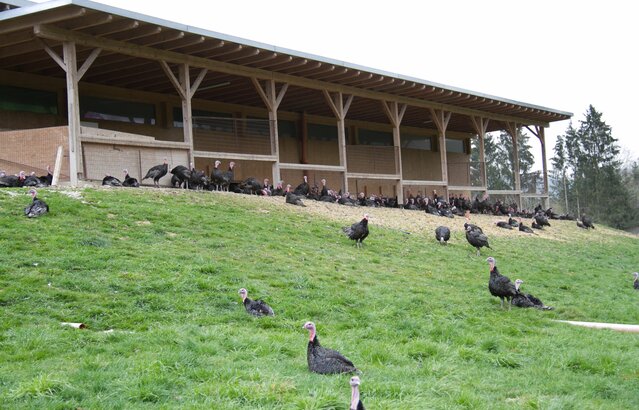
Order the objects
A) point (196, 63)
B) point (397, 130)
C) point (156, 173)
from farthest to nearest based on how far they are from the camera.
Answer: point (397, 130)
point (196, 63)
point (156, 173)

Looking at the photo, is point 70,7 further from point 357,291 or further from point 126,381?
point 126,381

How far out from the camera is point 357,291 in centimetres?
1297

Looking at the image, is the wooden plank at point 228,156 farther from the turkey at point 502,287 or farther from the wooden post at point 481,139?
the wooden post at point 481,139

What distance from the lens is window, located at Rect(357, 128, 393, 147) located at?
41.4 meters

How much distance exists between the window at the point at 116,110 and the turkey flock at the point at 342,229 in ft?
21.1

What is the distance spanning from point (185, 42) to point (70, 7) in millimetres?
4461

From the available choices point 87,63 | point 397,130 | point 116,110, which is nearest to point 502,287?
point 87,63

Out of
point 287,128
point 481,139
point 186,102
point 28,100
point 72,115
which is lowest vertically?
point 72,115

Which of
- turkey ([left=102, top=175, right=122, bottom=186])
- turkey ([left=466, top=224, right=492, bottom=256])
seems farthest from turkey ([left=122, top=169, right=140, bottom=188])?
turkey ([left=466, top=224, right=492, bottom=256])

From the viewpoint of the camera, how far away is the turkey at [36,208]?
1491cm

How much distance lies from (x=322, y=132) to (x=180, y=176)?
687 inches

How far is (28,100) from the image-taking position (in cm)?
→ 2588

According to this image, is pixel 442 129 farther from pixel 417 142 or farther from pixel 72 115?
pixel 72 115

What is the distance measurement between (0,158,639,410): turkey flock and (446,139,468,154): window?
11.1 m
